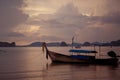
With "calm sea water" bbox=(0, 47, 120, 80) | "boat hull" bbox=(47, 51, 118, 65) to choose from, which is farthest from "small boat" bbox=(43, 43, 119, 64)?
"calm sea water" bbox=(0, 47, 120, 80)

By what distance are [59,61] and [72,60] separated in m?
2.35

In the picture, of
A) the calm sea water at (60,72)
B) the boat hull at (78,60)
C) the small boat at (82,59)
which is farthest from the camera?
the small boat at (82,59)

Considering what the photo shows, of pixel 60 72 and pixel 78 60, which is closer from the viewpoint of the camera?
pixel 60 72

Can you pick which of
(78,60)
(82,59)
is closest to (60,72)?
(78,60)

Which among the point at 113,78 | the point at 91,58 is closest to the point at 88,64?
the point at 91,58

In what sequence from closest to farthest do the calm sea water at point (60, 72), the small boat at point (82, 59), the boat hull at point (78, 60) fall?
the calm sea water at point (60, 72)
the boat hull at point (78, 60)
the small boat at point (82, 59)

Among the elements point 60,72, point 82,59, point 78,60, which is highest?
point 82,59

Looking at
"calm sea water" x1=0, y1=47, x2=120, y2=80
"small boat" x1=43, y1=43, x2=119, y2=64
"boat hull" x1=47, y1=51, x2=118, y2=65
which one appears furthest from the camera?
"small boat" x1=43, y1=43, x2=119, y2=64

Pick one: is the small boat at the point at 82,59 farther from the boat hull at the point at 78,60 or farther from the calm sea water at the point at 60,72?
the calm sea water at the point at 60,72

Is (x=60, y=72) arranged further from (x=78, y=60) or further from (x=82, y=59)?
(x=82, y=59)

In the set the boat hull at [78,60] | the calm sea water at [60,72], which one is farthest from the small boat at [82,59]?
the calm sea water at [60,72]

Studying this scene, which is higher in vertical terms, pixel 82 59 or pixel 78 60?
pixel 82 59

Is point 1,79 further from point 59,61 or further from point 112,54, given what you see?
point 112,54

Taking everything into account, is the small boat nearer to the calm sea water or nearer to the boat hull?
the boat hull
